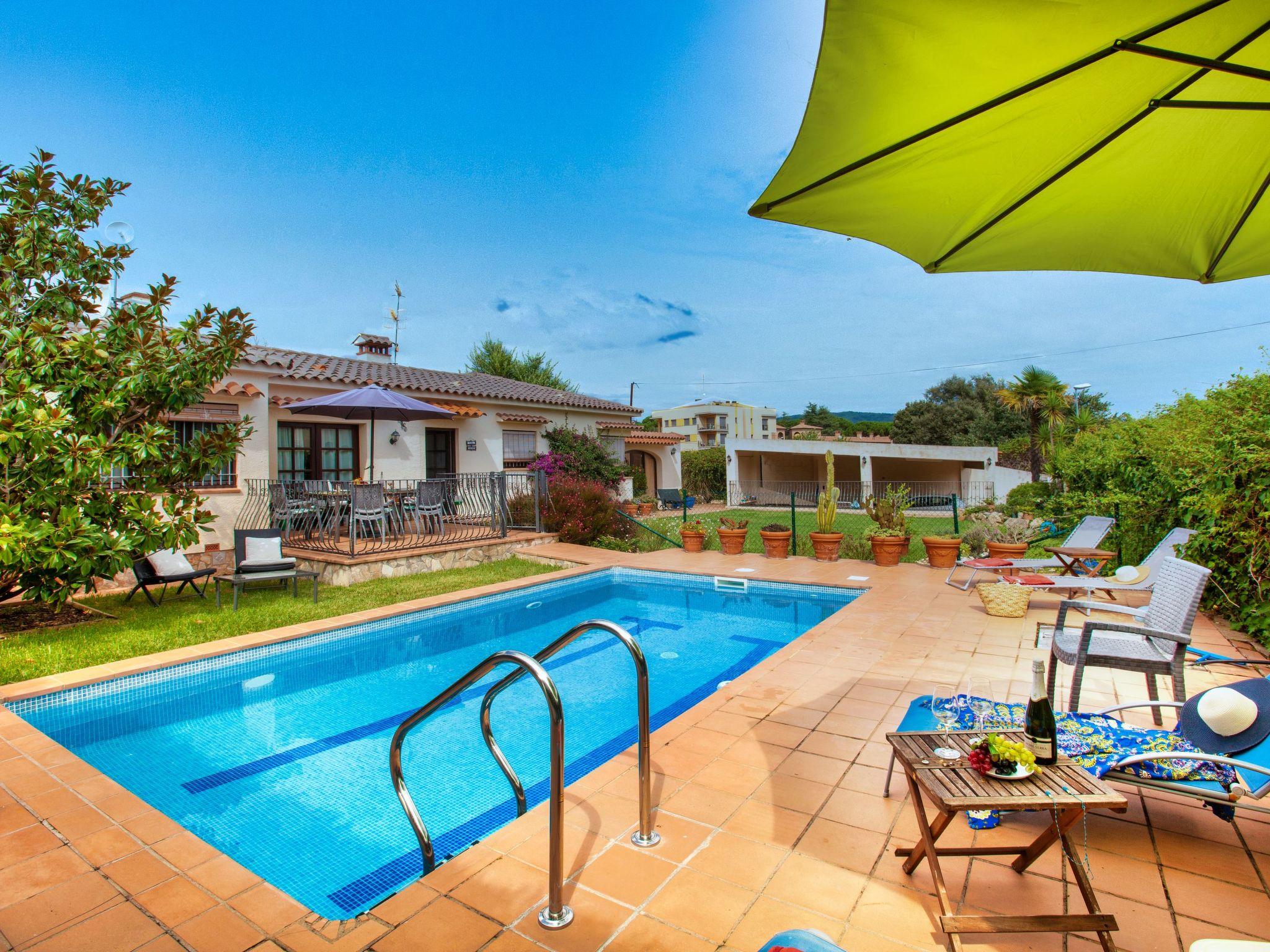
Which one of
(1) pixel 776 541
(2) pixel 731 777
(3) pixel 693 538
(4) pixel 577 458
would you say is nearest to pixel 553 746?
(2) pixel 731 777

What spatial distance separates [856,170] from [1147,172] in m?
1.08

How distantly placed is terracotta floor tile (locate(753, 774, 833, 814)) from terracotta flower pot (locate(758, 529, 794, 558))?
27.2 ft

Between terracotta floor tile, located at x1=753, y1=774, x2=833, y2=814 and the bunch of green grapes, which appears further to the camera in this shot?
terracotta floor tile, located at x1=753, y1=774, x2=833, y2=814

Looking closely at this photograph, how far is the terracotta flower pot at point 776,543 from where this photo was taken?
1170 cm

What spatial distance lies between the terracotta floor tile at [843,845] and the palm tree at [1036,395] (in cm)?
3119

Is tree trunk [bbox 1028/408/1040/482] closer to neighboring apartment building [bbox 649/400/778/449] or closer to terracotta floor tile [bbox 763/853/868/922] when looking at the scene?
neighboring apartment building [bbox 649/400/778/449]

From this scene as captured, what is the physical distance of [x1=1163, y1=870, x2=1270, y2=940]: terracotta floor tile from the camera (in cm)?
232

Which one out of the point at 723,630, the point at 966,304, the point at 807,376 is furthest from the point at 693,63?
the point at 807,376

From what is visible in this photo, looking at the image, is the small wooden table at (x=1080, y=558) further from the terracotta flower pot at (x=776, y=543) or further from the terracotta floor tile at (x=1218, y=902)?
the terracotta floor tile at (x=1218, y=902)

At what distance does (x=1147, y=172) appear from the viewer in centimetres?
230

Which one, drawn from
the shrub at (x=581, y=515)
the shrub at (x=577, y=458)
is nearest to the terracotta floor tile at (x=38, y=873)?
the shrub at (x=581, y=515)

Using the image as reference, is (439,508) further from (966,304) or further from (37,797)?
(966,304)

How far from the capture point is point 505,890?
8.53 feet

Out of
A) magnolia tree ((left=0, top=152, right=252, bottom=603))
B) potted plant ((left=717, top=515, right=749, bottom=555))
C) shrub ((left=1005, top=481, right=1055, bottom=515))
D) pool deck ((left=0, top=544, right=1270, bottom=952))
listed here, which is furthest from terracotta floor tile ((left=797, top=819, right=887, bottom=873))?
shrub ((left=1005, top=481, right=1055, bottom=515))
